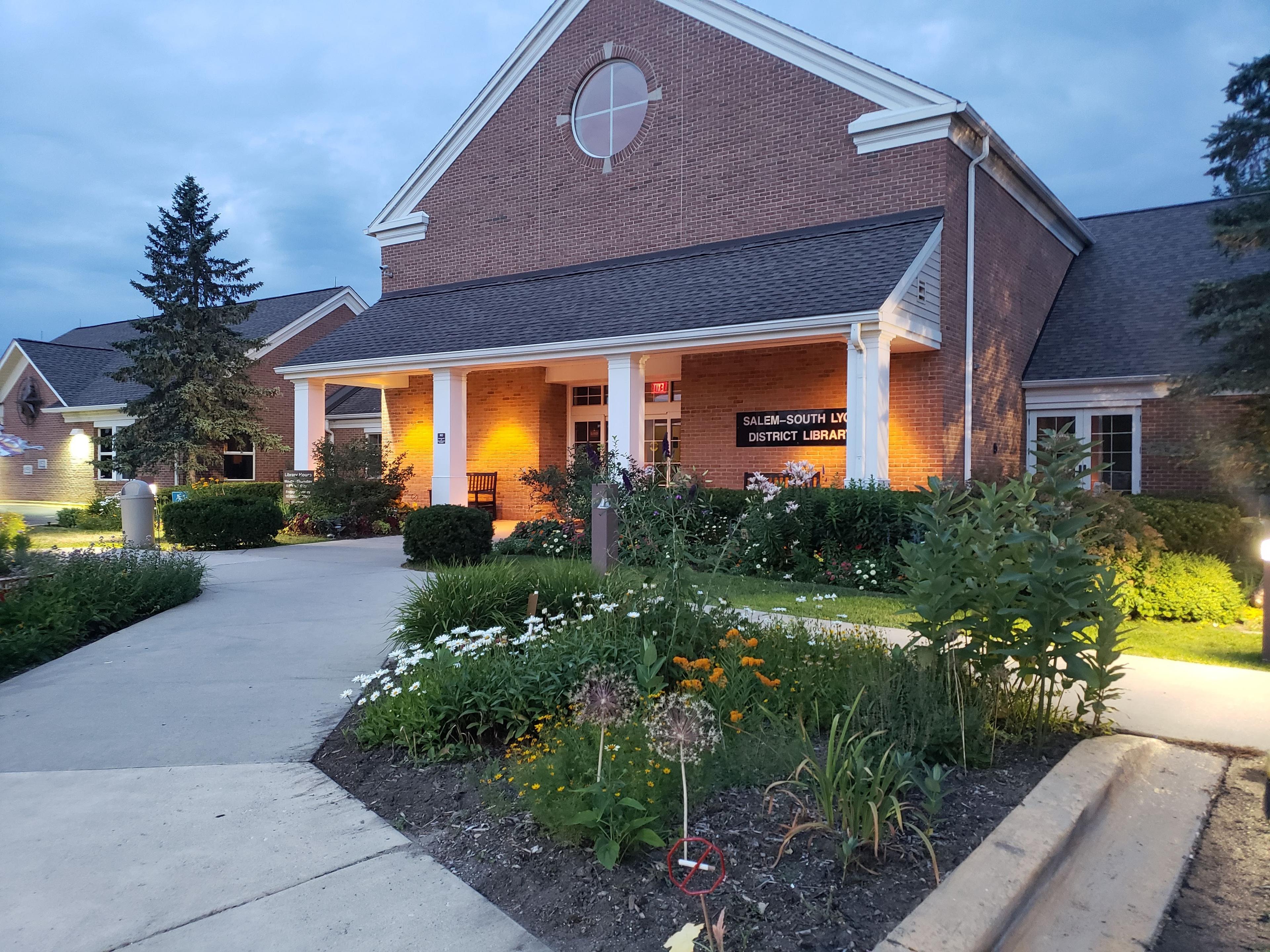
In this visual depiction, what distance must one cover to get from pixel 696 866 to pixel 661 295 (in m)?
12.4

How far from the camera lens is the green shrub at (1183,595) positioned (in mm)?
8625

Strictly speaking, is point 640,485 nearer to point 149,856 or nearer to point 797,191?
point 149,856

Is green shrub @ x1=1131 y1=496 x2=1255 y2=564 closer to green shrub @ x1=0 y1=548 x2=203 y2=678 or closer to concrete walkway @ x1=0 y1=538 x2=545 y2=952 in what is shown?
concrete walkway @ x1=0 y1=538 x2=545 y2=952

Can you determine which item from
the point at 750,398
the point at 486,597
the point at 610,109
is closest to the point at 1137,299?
the point at 750,398

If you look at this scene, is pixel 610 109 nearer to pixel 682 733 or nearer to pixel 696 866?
pixel 682 733

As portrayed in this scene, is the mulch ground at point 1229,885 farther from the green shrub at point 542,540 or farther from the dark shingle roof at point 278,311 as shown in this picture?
the dark shingle roof at point 278,311

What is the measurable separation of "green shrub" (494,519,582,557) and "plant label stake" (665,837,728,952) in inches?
324

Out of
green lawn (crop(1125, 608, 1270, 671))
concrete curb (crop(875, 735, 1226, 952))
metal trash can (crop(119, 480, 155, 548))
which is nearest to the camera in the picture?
concrete curb (crop(875, 735, 1226, 952))

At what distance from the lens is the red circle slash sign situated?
104 inches

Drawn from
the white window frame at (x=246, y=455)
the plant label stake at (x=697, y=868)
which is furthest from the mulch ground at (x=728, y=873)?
the white window frame at (x=246, y=455)

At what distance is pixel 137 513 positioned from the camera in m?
12.0

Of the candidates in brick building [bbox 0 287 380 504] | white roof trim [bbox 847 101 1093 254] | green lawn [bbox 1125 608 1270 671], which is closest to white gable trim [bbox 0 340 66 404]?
brick building [bbox 0 287 380 504]

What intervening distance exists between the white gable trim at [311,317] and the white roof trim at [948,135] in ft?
59.7

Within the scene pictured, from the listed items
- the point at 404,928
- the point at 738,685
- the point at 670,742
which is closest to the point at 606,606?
the point at 738,685
